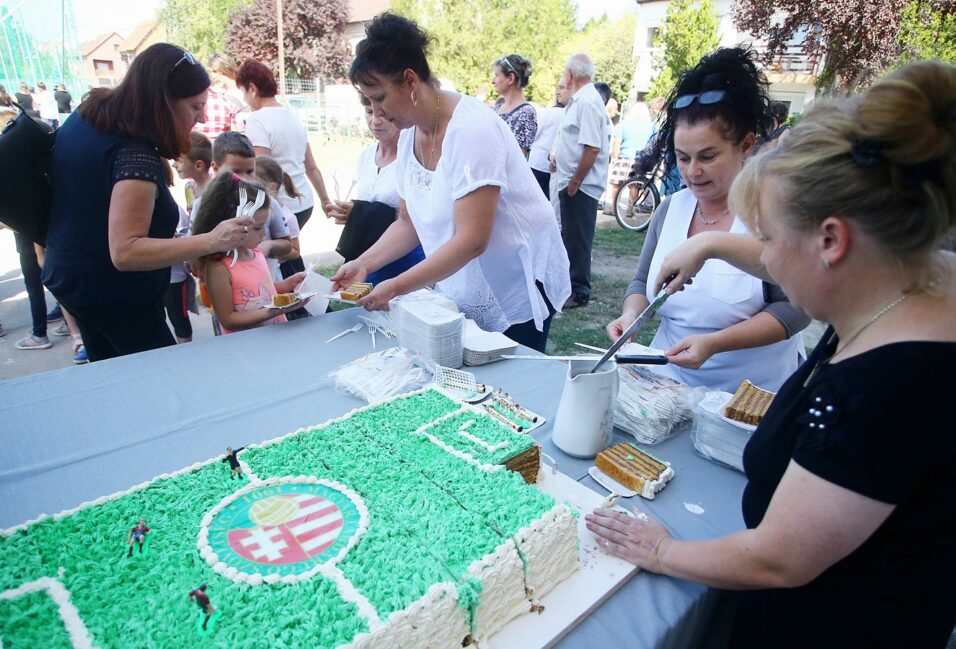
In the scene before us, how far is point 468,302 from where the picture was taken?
2.24m

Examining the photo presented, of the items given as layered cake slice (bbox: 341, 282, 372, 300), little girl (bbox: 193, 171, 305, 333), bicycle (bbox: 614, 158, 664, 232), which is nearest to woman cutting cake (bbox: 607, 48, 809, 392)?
layered cake slice (bbox: 341, 282, 372, 300)

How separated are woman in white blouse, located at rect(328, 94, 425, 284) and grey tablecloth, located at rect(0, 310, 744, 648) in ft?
2.46

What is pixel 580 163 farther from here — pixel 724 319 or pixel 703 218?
pixel 724 319

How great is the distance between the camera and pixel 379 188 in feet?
9.78

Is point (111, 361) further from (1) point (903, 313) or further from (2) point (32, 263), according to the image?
(2) point (32, 263)

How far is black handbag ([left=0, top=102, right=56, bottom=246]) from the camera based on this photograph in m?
2.00

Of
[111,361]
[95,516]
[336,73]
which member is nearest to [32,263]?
[111,361]

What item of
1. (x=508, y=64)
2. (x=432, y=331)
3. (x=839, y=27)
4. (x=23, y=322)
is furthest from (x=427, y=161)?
(x=839, y=27)

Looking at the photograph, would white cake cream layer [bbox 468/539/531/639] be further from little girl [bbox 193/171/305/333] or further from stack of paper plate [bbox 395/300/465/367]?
little girl [bbox 193/171/305/333]

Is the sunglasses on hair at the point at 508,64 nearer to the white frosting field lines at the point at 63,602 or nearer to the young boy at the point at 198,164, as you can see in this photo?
the young boy at the point at 198,164

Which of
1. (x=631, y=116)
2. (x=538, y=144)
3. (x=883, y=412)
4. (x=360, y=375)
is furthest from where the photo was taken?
(x=631, y=116)

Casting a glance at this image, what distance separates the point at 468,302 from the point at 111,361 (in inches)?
52.4

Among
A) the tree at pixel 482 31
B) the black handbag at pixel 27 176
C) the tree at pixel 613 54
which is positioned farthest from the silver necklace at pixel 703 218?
the tree at pixel 482 31

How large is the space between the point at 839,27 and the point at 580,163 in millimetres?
12080
